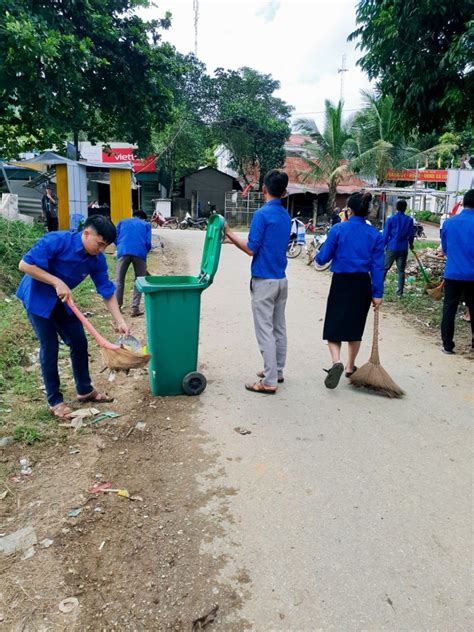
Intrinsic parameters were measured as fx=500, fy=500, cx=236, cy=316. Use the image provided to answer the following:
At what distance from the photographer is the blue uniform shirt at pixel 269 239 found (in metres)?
4.32

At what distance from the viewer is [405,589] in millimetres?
2301

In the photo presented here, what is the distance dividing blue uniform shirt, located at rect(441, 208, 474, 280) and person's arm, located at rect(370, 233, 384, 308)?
161 centimetres

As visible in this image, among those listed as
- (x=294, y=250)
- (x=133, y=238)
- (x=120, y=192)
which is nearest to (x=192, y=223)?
(x=120, y=192)

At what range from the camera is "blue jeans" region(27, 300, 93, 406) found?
3.77 meters

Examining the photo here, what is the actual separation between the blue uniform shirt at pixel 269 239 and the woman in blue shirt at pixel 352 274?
441 mm

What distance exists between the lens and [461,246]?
5691 millimetres

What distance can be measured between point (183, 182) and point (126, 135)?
19.6m

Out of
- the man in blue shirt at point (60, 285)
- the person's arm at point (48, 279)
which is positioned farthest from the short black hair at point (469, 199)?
the person's arm at point (48, 279)

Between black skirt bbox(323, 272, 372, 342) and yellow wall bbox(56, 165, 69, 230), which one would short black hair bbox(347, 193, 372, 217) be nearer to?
black skirt bbox(323, 272, 372, 342)

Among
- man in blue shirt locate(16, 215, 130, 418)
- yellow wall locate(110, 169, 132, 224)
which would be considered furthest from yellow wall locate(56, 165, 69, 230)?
man in blue shirt locate(16, 215, 130, 418)

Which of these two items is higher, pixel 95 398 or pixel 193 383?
pixel 193 383

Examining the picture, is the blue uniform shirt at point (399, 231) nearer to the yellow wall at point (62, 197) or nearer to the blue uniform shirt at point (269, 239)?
the blue uniform shirt at point (269, 239)

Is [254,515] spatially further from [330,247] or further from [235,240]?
[330,247]

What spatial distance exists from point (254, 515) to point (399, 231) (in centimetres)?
714
